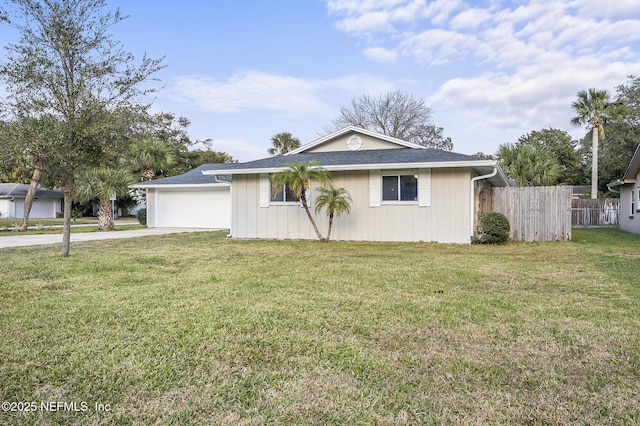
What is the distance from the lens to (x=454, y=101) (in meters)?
22.8

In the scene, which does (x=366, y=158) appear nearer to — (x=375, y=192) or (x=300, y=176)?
(x=375, y=192)

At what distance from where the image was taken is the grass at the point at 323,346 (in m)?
2.27

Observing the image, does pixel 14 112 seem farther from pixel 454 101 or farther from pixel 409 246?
pixel 454 101

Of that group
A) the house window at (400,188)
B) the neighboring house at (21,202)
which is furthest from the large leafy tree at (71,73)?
the neighboring house at (21,202)

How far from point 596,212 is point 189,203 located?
870 inches

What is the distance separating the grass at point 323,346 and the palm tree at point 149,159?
64.6 feet

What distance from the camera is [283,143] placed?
28.4 m

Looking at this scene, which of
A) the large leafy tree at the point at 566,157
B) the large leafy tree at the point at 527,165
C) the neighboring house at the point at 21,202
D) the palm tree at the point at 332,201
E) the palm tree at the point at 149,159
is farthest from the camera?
the large leafy tree at the point at 566,157

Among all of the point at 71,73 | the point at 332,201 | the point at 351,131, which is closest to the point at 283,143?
the point at 351,131

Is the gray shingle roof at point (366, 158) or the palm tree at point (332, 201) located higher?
the gray shingle roof at point (366, 158)

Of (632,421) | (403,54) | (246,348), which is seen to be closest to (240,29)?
(403,54)

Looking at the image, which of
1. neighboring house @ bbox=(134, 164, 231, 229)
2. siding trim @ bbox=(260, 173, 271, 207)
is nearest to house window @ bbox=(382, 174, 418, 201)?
siding trim @ bbox=(260, 173, 271, 207)

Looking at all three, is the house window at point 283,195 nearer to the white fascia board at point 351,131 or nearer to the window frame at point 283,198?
the window frame at point 283,198

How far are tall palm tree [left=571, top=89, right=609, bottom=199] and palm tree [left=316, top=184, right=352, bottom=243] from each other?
20.8 metres
